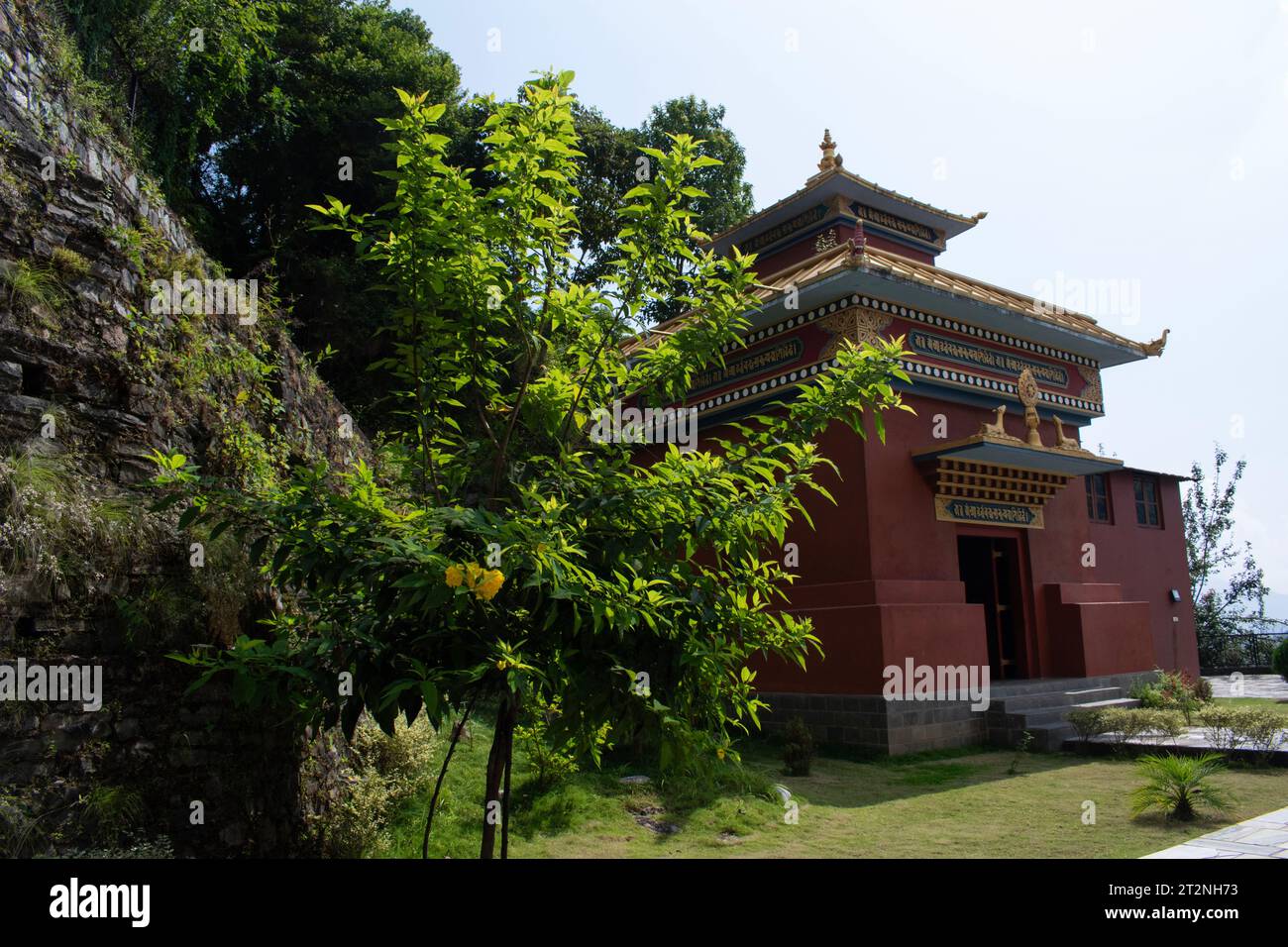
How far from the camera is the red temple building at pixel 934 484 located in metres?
10.3

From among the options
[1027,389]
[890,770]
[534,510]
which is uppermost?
[1027,389]

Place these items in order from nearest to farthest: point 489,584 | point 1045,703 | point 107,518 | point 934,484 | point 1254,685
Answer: point 489,584 → point 107,518 → point 1045,703 → point 934,484 → point 1254,685

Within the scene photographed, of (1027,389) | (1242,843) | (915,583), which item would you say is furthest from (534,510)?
(1027,389)

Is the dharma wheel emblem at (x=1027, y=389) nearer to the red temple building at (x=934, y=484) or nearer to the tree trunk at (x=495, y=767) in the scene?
the red temple building at (x=934, y=484)

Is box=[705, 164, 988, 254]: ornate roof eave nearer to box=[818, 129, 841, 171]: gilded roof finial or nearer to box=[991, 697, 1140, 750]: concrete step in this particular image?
box=[818, 129, 841, 171]: gilded roof finial

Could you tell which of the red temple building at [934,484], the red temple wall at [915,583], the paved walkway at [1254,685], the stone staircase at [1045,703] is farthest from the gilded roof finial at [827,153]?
the paved walkway at [1254,685]

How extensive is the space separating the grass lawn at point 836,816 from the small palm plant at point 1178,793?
136 mm

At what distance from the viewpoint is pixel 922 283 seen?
1066cm

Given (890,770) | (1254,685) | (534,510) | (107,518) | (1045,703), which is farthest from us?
(1254,685)

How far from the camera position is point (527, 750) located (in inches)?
293

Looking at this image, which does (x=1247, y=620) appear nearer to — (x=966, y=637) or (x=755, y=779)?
(x=966, y=637)

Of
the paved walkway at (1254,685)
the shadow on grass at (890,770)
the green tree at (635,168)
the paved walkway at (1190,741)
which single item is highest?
the green tree at (635,168)

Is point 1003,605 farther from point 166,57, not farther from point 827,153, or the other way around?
point 166,57

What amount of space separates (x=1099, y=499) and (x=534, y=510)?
1623 centimetres
